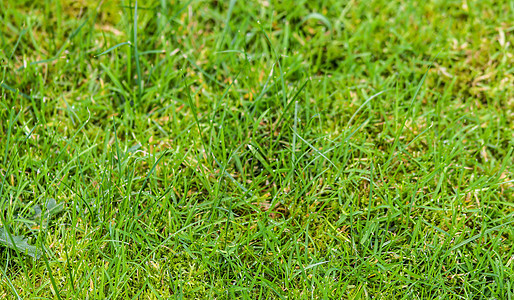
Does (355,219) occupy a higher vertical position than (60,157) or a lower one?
lower

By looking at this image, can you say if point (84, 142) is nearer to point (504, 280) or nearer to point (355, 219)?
point (355, 219)

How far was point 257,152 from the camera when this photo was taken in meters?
2.58

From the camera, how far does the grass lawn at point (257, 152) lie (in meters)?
2.26

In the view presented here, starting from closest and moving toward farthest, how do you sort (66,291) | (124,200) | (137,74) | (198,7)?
(66,291)
(124,200)
(137,74)
(198,7)

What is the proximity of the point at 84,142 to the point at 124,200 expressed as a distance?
54 cm

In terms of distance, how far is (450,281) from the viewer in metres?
2.28

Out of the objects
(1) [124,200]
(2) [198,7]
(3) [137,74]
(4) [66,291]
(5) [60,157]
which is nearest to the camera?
(4) [66,291]

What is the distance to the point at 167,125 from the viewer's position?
2775mm

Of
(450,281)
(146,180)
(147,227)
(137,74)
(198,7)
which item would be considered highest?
(198,7)

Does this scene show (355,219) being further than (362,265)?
Yes

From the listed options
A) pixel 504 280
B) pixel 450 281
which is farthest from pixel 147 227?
pixel 504 280

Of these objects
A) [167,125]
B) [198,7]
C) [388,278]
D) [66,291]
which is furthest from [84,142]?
[388,278]

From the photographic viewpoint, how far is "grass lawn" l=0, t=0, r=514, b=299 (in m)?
2.26

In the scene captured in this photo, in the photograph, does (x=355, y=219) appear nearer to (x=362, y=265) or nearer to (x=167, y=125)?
(x=362, y=265)
